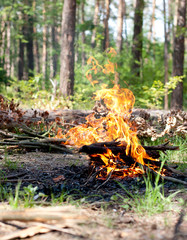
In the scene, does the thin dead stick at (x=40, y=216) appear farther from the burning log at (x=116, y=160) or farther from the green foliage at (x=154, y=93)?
the green foliage at (x=154, y=93)

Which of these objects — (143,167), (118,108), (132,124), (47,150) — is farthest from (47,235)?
(132,124)

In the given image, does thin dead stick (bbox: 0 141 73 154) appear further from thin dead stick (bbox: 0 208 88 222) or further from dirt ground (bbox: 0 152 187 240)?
thin dead stick (bbox: 0 208 88 222)

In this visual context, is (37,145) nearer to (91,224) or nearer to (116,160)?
(116,160)

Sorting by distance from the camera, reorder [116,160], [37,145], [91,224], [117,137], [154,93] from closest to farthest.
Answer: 1. [91,224]
2. [116,160]
3. [117,137]
4. [37,145]
5. [154,93]

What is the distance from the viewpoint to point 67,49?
36.6ft

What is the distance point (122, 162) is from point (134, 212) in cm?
127

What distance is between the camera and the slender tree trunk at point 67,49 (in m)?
11.0

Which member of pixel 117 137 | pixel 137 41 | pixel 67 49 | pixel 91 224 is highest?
pixel 137 41

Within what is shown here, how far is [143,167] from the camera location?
135 inches

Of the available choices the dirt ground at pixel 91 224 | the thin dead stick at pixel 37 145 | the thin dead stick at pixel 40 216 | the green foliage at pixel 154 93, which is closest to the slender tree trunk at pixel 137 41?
the green foliage at pixel 154 93

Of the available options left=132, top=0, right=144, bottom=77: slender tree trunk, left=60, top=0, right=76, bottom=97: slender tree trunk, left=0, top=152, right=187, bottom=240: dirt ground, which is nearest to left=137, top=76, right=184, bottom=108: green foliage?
left=132, top=0, right=144, bottom=77: slender tree trunk

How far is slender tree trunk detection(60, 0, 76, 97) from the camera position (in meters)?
11.0

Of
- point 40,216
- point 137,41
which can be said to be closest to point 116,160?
point 40,216

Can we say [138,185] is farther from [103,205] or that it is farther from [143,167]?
[103,205]
